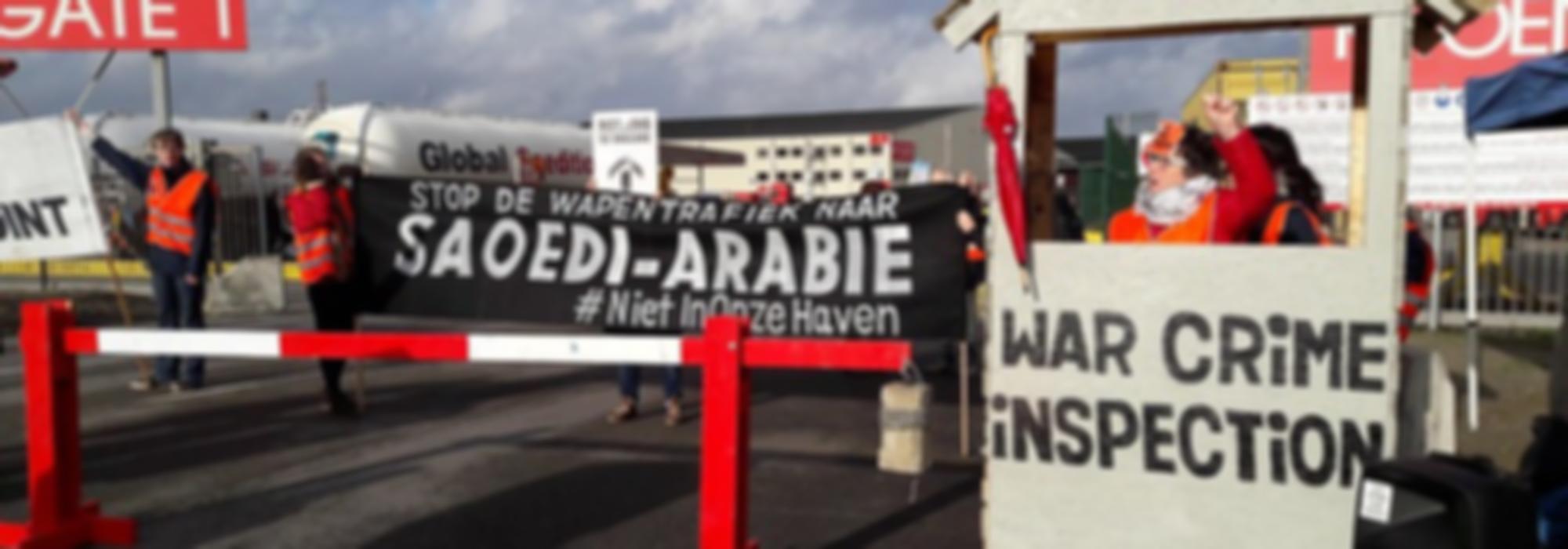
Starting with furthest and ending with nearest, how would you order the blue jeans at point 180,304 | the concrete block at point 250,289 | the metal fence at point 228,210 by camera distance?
the metal fence at point 228,210 < the concrete block at point 250,289 < the blue jeans at point 180,304

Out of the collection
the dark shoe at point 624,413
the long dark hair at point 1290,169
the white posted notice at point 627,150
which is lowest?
the dark shoe at point 624,413

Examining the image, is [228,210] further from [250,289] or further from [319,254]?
[319,254]

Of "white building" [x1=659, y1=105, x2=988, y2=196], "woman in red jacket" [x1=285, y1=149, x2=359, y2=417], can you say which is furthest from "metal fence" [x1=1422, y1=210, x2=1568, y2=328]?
"white building" [x1=659, y1=105, x2=988, y2=196]

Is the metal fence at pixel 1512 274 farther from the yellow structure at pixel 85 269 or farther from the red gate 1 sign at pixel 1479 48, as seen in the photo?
the yellow structure at pixel 85 269

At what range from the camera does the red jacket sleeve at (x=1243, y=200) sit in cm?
415

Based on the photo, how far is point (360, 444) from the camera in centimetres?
725

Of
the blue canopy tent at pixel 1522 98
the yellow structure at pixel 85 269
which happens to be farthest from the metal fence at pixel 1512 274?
the yellow structure at pixel 85 269

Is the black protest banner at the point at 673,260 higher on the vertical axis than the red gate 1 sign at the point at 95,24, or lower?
lower

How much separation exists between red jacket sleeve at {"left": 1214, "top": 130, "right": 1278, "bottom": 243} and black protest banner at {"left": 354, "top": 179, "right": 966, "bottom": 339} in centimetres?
206

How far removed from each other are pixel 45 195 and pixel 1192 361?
18.0 feet

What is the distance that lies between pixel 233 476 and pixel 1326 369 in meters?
5.40

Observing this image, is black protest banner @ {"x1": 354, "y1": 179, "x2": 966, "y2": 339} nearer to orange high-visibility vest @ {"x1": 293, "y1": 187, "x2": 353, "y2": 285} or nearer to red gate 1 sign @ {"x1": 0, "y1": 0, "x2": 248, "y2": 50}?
orange high-visibility vest @ {"x1": 293, "y1": 187, "x2": 353, "y2": 285}

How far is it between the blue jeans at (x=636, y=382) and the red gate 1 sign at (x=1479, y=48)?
614cm

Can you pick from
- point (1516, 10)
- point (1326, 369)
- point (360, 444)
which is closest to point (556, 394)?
point (360, 444)
